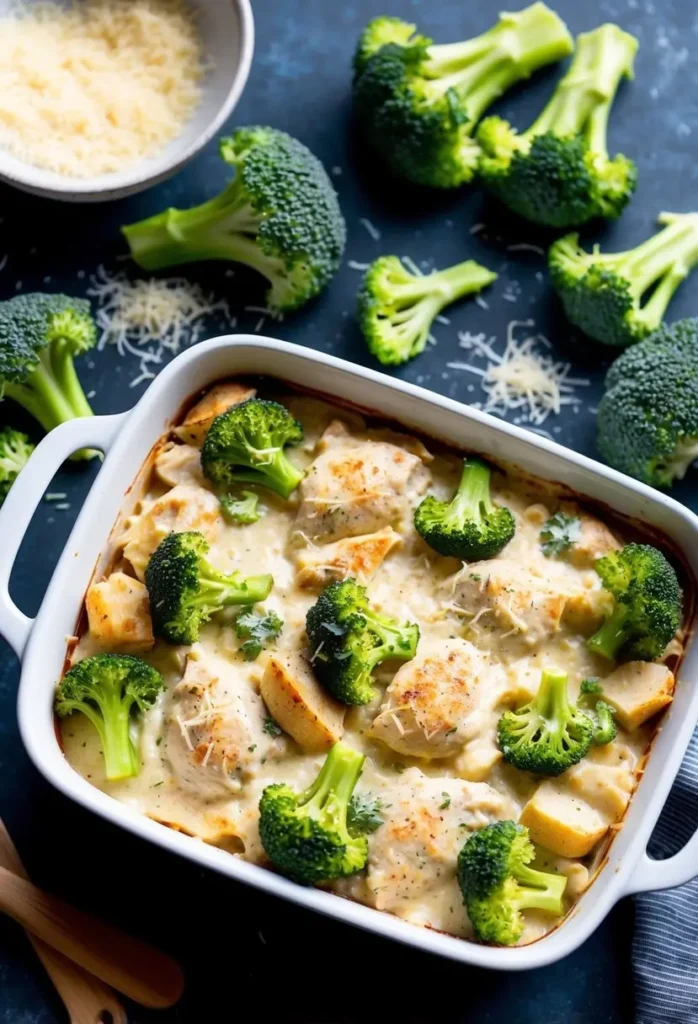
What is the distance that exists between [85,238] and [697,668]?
83.7 inches

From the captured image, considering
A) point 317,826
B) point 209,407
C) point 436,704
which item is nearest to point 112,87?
point 209,407

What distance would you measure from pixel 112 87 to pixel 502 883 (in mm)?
2386

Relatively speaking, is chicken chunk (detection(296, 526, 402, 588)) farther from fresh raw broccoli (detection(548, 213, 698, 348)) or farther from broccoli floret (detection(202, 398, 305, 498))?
fresh raw broccoli (detection(548, 213, 698, 348))

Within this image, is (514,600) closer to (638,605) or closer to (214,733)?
(638,605)

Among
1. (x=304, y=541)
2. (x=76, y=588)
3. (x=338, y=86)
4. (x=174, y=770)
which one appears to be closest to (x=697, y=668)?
(x=304, y=541)

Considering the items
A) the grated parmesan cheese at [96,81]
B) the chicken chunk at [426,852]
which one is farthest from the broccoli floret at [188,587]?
the grated parmesan cheese at [96,81]

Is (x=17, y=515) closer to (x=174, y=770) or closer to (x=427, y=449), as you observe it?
(x=174, y=770)

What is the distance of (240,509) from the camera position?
120 inches

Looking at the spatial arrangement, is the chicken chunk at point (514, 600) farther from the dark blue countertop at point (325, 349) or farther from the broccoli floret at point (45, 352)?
the broccoli floret at point (45, 352)

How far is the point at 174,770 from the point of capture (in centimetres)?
286

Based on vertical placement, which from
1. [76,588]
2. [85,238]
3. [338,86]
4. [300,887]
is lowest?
[300,887]

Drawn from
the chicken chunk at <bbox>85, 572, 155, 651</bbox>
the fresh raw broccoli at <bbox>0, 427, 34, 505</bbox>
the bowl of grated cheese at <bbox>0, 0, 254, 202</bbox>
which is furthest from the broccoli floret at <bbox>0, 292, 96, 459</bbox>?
the chicken chunk at <bbox>85, 572, 155, 651</bbox>

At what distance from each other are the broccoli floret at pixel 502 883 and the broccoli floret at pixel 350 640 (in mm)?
433

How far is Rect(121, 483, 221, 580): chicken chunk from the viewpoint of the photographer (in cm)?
300
